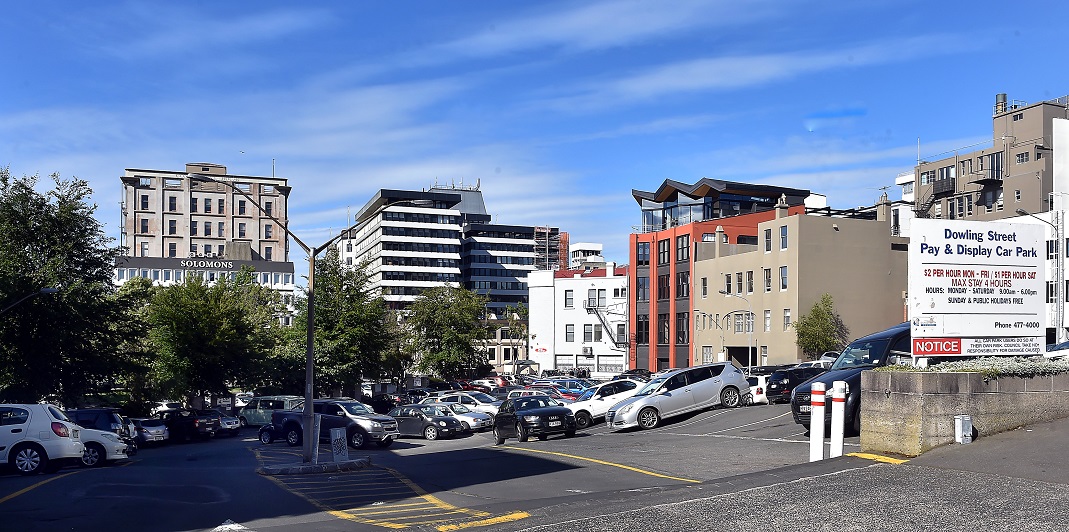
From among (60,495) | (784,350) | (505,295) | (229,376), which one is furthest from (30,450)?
(505,295)

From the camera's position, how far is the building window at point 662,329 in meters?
74.6

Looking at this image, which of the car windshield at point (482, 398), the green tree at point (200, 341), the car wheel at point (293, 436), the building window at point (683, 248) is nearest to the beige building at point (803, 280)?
the building window at point (683, 248)

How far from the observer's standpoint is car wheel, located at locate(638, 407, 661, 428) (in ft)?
100

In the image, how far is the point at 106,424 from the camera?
29406 mm

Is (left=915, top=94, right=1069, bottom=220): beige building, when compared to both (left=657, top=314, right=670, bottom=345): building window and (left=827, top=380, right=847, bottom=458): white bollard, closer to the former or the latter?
(left=657, top=314, right=670, bottom=345): building window

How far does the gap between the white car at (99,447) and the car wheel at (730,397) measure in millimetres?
19013

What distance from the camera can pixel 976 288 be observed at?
1636 cm

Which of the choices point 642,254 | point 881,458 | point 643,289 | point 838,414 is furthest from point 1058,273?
point 881,458

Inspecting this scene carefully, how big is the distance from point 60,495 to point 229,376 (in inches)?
1530

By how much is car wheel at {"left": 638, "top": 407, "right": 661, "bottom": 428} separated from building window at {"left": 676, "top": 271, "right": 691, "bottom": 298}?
41307 millimetres

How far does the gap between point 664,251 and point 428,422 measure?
41048mm

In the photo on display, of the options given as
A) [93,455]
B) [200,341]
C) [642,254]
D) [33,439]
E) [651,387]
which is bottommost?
[93,455]

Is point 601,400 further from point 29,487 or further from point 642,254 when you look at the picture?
point 642,254

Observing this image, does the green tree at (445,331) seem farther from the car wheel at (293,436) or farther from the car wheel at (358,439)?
the car wheel at (358,439)
